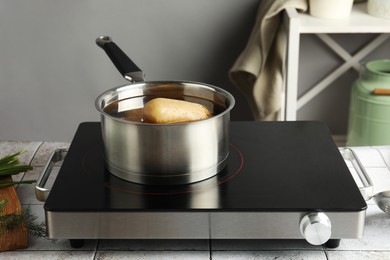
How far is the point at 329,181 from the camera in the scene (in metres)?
1.16

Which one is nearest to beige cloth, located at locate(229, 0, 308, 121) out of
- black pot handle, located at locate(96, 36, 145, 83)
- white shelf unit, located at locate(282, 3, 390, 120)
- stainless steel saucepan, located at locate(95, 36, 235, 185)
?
white shelf unit, located at locate(282, 3, 390, 120)

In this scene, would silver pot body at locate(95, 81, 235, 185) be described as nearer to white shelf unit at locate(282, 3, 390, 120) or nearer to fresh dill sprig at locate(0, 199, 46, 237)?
fresh dill sprig at locate(0, 199, 46, 237)

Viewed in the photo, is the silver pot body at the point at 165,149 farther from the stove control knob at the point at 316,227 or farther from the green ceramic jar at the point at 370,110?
the green ceramic jar at the point at 370,110

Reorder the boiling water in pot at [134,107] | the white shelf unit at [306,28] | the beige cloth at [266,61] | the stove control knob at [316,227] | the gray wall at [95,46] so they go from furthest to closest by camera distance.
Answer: the gray wall at [95,46]
the beige cloth at [266,61]
the white shelf unit at [306,28]
the boiling water in pot at [134,107]
the stove control knob at [316,227]

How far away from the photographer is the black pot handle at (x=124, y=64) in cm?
132

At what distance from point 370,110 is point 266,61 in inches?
17.8

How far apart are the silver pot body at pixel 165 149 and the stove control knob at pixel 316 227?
191 mm

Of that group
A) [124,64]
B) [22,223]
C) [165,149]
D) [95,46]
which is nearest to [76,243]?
[22,223]

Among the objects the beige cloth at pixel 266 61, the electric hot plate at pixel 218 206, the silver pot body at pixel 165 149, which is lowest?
the beige cloth at pixel 266 61

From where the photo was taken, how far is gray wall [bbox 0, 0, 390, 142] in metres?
2.89

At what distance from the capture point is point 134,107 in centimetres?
126

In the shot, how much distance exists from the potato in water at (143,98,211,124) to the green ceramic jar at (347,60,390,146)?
1.65 meters

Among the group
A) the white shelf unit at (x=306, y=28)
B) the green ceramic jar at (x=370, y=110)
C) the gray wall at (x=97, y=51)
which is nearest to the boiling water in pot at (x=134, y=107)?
the white shelf unit at (x=306, y=28)

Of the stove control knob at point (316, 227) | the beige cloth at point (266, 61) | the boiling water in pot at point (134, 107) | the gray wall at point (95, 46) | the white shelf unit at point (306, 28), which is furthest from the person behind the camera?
the gray wall at point (95, 46)
